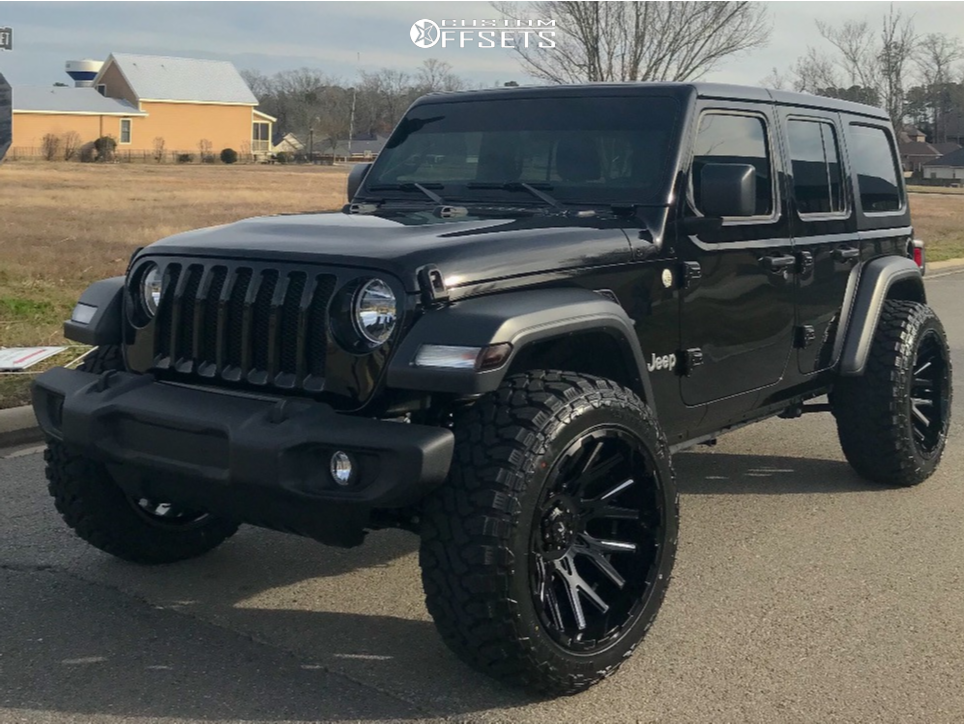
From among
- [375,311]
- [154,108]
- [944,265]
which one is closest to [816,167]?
[375,311]

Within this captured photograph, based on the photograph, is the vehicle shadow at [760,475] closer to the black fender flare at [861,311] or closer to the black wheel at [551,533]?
the black fender flare at [861,311]

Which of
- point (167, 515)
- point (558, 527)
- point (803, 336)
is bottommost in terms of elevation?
point (167, 515)

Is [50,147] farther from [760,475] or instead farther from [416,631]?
[416,631]

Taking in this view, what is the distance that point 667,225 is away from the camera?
4.50m

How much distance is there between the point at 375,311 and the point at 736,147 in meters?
→ 2.14

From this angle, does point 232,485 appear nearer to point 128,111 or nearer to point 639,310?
point 639,310

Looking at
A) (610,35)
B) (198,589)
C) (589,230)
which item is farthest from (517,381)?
(610,35)

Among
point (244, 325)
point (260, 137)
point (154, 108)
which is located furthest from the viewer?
point (260, 137)

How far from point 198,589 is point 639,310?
196 centimetres

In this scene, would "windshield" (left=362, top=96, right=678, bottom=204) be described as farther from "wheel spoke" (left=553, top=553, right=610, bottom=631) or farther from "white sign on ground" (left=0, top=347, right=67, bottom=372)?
"white sign on ground" (left=0, top=347, right=67, bottom=372)

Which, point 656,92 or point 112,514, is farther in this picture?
point 656,92

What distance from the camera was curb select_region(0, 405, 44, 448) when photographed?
6652 millimetres

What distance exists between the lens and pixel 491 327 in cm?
347

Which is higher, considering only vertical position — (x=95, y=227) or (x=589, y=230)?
(x=589, y=230)
